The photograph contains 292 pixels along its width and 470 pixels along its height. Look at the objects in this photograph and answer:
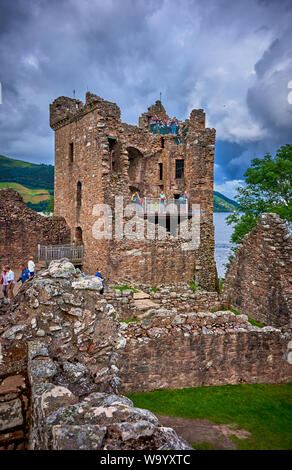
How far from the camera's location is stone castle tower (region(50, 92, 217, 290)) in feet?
55.6

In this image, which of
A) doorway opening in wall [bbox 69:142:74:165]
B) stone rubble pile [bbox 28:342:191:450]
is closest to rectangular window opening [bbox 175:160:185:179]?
doorway opening in wall [bbox 69:142:74:165]

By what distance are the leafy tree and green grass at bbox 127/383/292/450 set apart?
16.3m

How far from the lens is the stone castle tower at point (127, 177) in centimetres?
1695

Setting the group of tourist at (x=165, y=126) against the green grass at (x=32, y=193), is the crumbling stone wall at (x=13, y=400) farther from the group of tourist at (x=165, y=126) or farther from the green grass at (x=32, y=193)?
the green grass at (x=32, y=193)

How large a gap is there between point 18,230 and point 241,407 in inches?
684

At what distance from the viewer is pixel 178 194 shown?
29000mm

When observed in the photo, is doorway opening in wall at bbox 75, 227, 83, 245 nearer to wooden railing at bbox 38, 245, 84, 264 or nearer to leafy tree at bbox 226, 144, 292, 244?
wooden railing at bbox 38, 245, 84, 264

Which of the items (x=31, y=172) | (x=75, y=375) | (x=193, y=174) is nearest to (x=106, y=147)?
(x=193, y=174)

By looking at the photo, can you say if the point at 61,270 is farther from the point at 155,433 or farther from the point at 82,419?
the point at 155,433

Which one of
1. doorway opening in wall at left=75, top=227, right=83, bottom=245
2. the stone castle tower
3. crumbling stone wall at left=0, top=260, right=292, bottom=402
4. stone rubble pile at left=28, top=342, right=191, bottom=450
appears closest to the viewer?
stone rubble pile at left=28, top=342, right=191, bottom=450

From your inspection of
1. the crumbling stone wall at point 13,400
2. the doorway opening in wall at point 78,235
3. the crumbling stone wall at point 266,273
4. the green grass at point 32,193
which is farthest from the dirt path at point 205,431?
the green grass at point 32,193

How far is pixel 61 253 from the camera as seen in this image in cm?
1883

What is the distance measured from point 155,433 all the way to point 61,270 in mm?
3960

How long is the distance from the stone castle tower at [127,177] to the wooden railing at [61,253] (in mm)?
618
